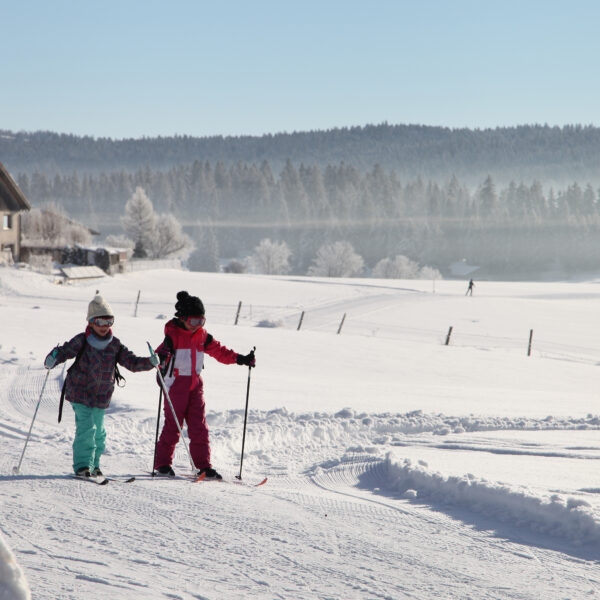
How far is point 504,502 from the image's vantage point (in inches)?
198

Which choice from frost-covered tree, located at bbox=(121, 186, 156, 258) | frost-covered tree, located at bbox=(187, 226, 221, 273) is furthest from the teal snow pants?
frost-covered tree, located at bbox=(187, 226, 221, 273)

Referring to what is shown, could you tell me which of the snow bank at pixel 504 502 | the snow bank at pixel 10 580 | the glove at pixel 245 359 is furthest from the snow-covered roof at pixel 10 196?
the snow bank at pixel 10 580

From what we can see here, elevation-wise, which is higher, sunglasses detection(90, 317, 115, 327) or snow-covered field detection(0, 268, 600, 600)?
sunglasses detection(90, 317, 115, 327)

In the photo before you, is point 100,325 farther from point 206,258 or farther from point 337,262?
point 206,258

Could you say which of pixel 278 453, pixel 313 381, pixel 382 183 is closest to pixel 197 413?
pixel 278 453

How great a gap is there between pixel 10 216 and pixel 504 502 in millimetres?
52870

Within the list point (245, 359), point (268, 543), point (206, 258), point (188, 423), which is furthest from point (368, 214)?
point (268, 543)

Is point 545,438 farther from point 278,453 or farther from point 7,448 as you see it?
point 7,448

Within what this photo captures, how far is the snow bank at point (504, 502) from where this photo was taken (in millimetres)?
4535

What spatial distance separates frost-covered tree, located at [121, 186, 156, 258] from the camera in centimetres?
8144

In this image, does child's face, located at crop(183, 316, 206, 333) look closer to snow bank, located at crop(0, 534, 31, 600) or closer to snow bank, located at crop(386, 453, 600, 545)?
snow bank, located at crop(386, 453, 600, 545)

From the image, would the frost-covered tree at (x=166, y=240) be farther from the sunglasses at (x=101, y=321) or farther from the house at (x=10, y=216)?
the sunglasses at (x=101, y=321)

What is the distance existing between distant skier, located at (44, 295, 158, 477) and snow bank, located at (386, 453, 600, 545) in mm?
2392

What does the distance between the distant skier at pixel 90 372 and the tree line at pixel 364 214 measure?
409ft
